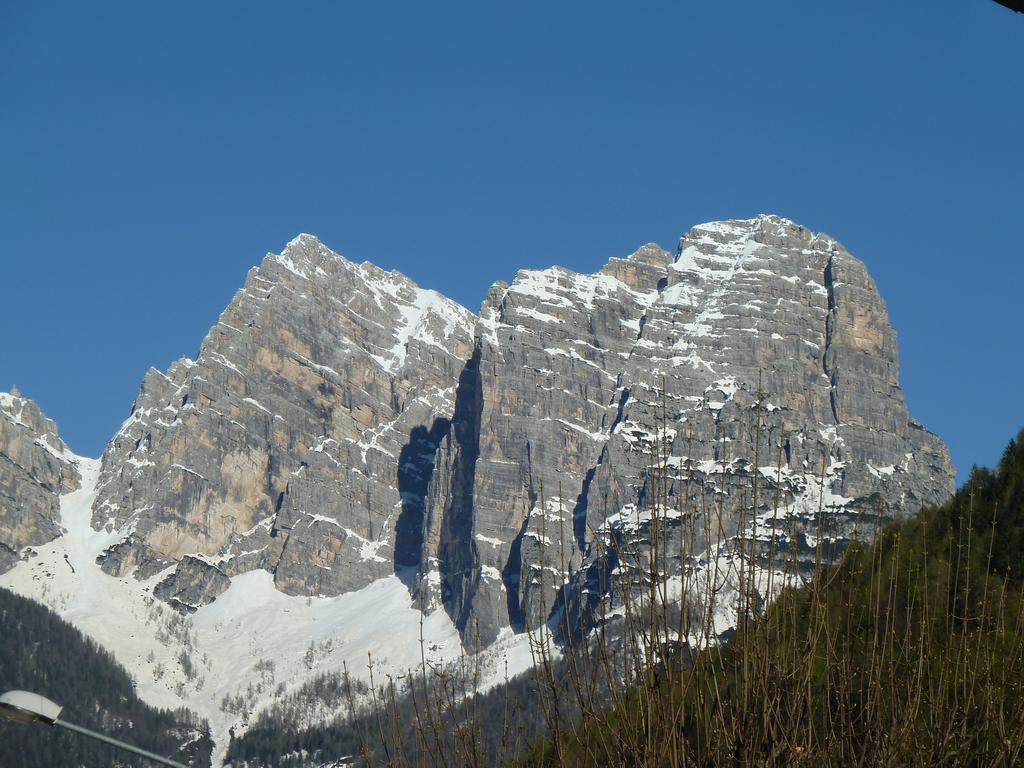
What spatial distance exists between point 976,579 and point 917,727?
13.8 metres

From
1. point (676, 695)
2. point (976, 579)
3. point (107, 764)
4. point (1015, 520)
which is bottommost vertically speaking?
point (676, 695)

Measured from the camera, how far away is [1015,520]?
3728 centimetres

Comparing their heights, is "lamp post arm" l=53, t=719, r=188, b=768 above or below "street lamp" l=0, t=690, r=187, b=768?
below

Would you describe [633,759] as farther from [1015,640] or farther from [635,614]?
[1015,640]

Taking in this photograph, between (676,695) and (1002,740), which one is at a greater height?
(676,695)

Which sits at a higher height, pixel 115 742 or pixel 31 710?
pixel 31 710

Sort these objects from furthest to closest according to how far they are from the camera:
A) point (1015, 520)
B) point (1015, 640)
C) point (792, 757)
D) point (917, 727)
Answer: point (1015, 520), point (1015, 640), point (917, 727), point (792, 757)

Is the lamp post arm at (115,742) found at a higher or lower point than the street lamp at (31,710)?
lower

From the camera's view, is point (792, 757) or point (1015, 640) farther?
point (1015, 640)

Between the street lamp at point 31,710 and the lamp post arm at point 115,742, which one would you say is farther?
the street lamp at point 31,710

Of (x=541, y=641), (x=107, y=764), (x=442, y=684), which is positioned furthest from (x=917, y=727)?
(x=107, y=764)

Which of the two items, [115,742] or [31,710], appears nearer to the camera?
[31,710]

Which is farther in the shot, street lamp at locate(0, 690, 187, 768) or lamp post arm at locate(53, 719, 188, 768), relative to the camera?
street lamp at locate(0, 690, 187, 768)

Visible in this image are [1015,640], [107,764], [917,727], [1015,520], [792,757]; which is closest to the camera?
[792,757]
